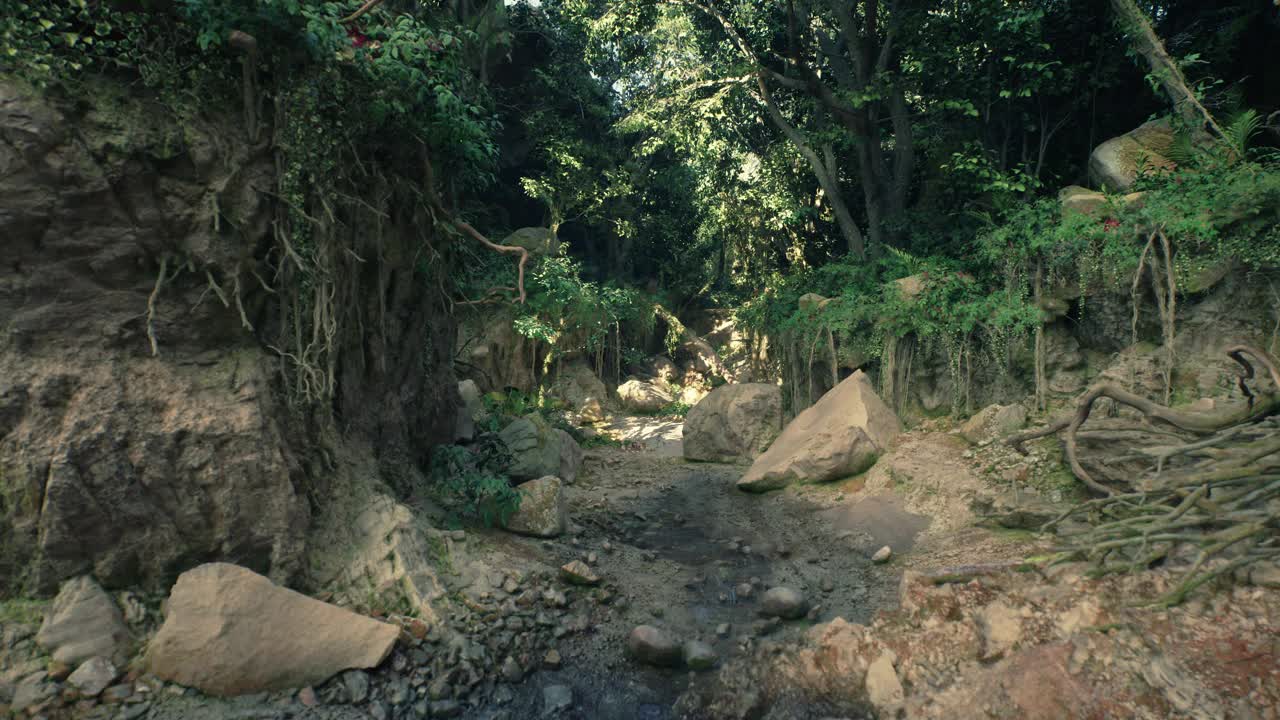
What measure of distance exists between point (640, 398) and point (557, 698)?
1079 cm

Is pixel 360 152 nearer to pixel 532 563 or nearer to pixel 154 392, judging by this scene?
pixel 154 392

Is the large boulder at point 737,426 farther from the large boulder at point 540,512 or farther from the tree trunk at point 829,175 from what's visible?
the large boulder at point 540,512

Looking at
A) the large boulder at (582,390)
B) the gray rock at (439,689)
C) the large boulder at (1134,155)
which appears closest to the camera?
the gray rock at (439,689)

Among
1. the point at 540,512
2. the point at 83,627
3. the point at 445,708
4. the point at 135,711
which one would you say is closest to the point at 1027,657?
the point at 445,708

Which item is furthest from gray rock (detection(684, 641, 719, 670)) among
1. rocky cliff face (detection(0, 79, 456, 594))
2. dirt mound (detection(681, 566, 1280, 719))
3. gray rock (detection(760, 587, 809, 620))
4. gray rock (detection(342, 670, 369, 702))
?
rocky cliff face (detection(0, 79, 456, 594))

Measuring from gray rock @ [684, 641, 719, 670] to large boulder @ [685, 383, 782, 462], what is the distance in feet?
18.9

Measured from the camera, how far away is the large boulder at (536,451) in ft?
24.6

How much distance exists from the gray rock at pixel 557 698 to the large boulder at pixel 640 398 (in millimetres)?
10591

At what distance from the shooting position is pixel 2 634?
126 inches

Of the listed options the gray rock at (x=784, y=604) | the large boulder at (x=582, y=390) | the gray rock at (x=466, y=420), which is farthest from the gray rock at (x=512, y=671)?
the large boulder at (x=582, y=390)

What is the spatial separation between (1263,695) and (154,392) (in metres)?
5.71

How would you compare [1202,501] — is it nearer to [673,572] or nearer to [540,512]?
[673,572]

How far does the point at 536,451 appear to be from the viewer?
7.79m

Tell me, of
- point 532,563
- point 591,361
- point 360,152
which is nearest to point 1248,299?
point 532,563
